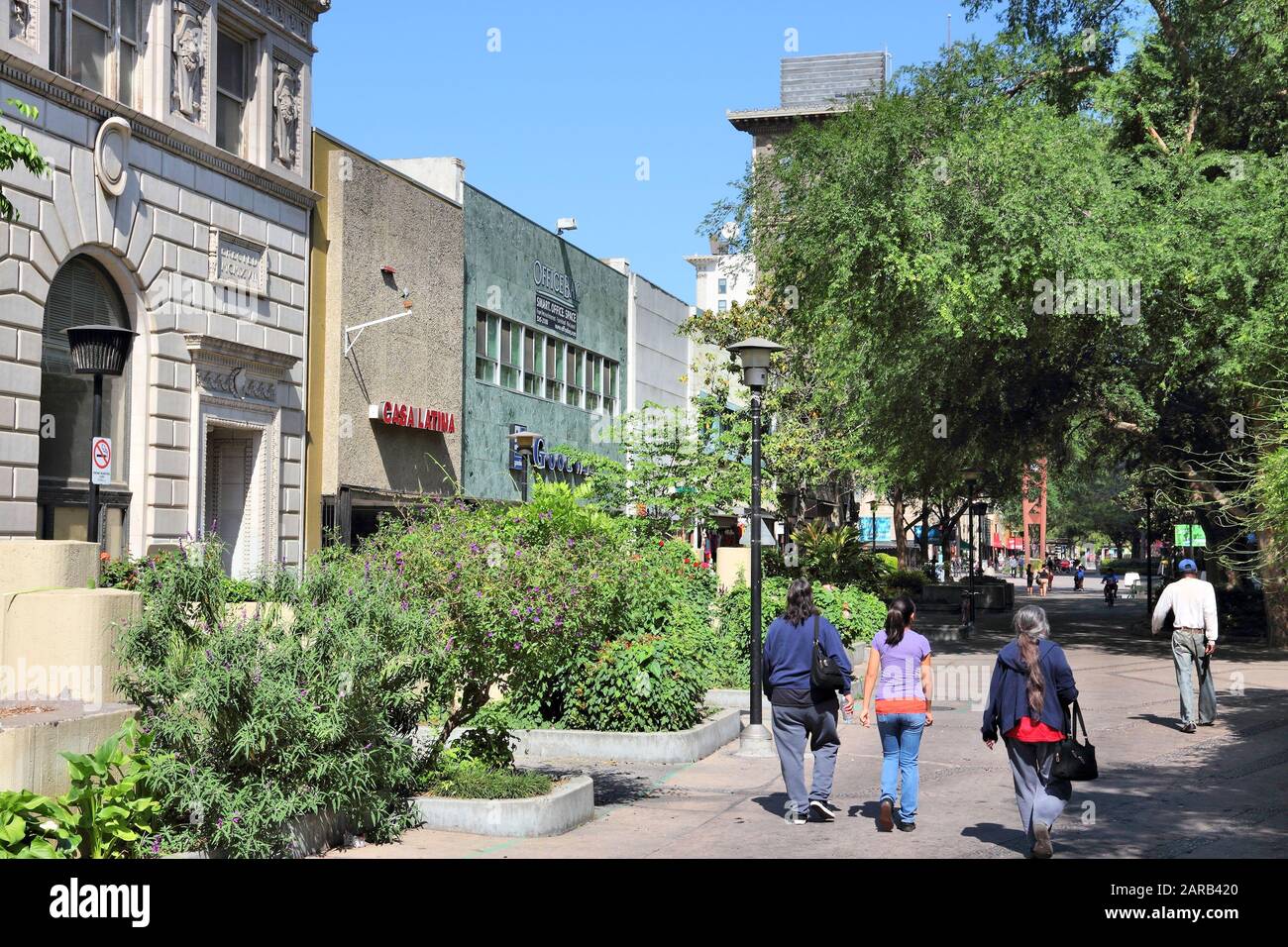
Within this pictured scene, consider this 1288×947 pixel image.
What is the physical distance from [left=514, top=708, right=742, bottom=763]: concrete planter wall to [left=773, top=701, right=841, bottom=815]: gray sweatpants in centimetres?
306

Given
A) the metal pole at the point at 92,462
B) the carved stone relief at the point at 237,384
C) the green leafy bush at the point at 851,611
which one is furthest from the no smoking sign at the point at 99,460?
the green leafy bush at the point at 851,611

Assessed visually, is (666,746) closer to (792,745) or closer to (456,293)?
(792,745)

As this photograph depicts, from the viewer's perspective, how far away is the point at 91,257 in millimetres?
19672

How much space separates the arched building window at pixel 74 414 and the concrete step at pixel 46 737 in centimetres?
1133

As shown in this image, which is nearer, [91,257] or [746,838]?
[746,838]

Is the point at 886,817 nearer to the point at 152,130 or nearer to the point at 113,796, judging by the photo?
the point at 113,796

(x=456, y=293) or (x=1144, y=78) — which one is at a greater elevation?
(x=1144, y=78)

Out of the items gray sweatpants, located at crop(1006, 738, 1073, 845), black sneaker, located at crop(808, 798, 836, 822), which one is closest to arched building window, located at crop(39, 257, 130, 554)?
black sneaker, located at crop(808, 798, 836, 822)

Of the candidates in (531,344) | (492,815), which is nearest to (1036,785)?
(492,815)

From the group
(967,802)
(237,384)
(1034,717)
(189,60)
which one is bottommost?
(967,802)

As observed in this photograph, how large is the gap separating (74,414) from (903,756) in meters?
14.3

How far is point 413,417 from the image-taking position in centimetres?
3030

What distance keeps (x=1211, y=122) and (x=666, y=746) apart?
19.4 meters

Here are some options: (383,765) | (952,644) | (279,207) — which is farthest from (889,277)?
(383,765)
